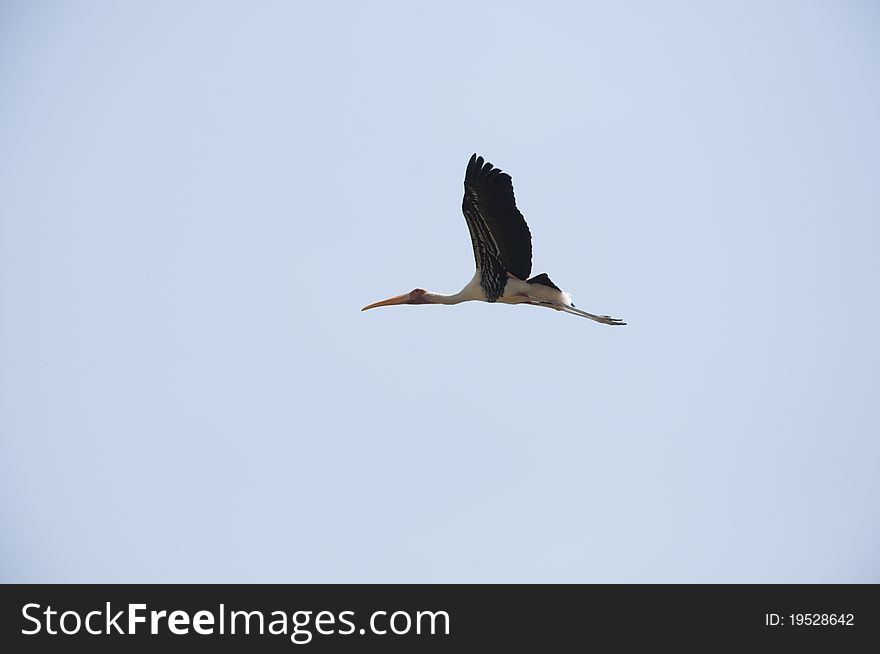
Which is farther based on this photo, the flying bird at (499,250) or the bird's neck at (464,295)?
the bird's neck at (464,295)

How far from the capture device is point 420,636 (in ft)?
71.7

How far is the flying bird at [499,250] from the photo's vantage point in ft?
68.1

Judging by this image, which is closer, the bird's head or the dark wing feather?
the dark wing feather

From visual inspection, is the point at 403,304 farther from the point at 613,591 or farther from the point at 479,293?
the point at 613,591

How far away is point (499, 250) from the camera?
22.1 metres

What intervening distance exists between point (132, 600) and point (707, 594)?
389 inches

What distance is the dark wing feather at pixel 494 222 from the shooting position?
20672 millimetres

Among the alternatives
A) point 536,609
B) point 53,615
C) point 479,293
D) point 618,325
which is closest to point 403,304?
point 479,293

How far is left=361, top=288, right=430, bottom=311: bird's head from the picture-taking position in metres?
24.2

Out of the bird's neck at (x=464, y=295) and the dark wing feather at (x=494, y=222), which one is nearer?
the dark wing feather at (x=494, y=222)

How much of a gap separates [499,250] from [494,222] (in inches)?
29.9

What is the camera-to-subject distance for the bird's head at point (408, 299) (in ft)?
79.3

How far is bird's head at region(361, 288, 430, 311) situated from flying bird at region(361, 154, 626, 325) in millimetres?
494

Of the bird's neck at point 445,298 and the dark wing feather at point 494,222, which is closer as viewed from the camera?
the dark wing feather at point 494,222
